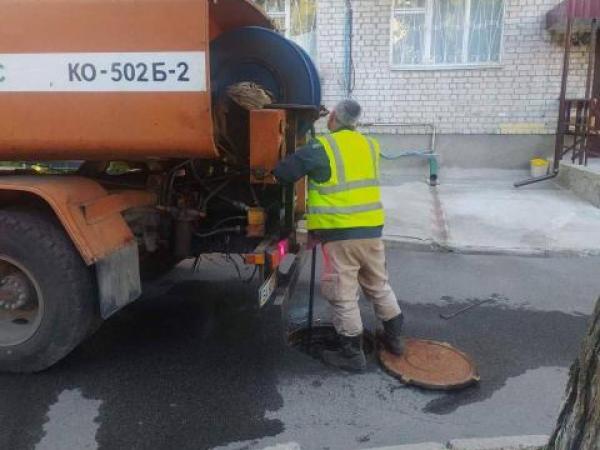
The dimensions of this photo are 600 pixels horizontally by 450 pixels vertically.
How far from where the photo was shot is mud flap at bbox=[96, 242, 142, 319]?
353 centimetres

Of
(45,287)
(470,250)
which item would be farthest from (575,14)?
(45,287)

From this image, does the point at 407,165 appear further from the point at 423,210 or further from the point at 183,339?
the point at 183,339

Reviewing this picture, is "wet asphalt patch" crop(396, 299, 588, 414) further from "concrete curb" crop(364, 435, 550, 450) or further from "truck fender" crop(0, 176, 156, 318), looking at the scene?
"truck fender" crop(0, 176, 156, 318)

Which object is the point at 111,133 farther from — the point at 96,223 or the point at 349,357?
the point at 349,357

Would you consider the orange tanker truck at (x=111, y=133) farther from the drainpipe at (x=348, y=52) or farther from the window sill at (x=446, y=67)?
the window sill at (x=446, y=67)

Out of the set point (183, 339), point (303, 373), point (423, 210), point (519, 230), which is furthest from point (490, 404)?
point (423, 210)

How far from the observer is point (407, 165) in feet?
35.9

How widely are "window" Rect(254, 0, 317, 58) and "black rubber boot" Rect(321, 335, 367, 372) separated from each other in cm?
812

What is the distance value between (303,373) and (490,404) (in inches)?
44.0

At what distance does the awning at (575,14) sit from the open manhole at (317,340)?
7009 mm

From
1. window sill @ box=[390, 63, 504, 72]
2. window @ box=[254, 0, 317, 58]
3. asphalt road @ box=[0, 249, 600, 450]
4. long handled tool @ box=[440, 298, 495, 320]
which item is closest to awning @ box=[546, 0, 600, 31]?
window sill @ box=[390, 63, 504, 72]

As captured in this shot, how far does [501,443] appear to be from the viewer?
285 cm

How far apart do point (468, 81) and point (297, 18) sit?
332 cm

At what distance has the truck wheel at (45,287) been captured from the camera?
3500 mm
